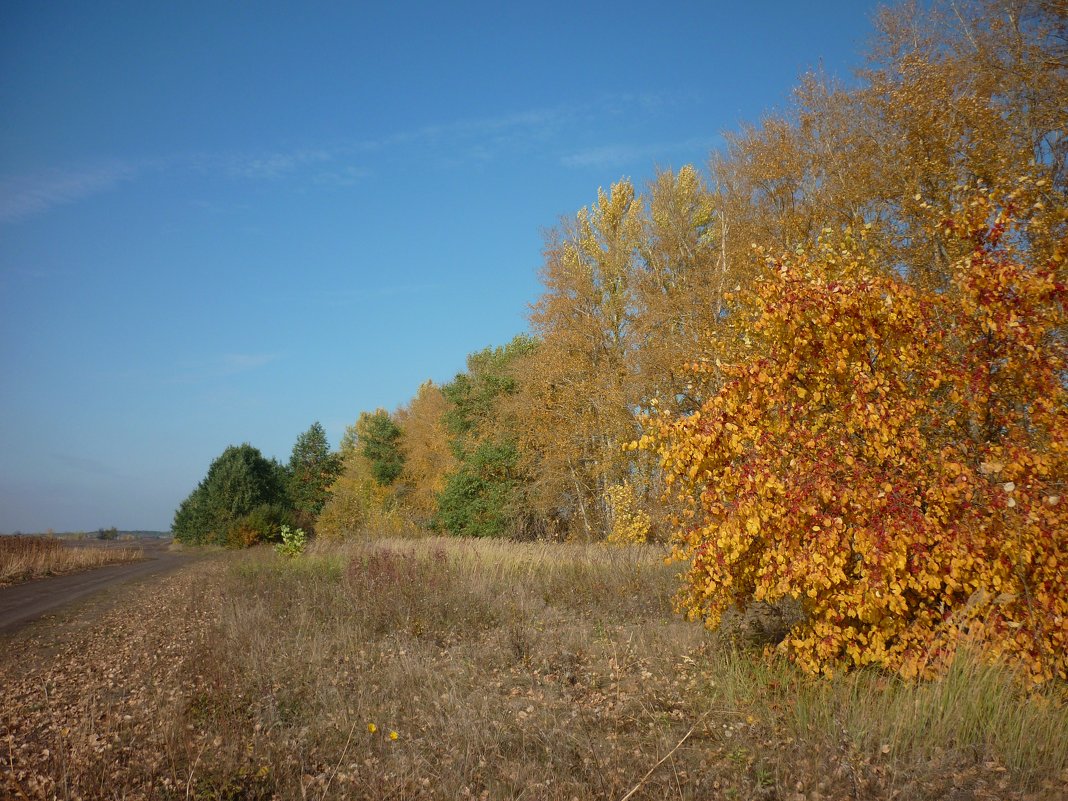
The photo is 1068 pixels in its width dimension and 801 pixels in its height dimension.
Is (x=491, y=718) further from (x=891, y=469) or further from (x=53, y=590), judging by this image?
(x=53, y=590)

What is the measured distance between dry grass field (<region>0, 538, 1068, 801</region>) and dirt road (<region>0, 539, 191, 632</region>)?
357cm

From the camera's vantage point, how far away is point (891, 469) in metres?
5.43

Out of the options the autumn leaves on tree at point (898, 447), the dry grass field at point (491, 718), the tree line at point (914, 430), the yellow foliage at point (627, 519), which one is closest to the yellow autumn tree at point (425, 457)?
the yellow foliage at point (627, 519)

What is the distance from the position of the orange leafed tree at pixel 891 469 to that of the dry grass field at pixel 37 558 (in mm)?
19470

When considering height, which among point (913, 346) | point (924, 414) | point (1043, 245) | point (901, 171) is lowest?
point (924, 414)

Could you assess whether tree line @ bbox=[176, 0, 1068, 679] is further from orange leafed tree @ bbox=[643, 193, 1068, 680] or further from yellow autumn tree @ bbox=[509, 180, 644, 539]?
yellow autumn tree @ bbox=[509, 180, 644, 539]

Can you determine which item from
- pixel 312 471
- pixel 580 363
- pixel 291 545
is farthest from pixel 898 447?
pixel 312 471

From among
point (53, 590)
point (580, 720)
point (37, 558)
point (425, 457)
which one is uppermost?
point (425, 457)

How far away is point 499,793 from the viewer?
14.1 ft

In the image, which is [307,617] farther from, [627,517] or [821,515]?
[627,517]

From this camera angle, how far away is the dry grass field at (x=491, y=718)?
14.3 feet

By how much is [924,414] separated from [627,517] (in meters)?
12.5

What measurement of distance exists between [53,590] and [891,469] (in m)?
18.3

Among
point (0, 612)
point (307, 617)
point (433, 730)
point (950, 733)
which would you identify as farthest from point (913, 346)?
point (0, 612)
